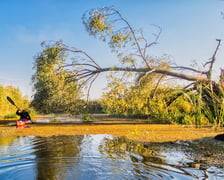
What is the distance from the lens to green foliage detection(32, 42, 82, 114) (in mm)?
9258

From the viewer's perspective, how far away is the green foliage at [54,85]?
364 inches

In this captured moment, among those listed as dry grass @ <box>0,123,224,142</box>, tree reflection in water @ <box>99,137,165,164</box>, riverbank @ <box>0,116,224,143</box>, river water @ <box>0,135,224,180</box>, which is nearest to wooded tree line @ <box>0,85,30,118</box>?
riverbank @ <box>0,116,224,143</box>

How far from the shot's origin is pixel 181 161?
4867 millimetres

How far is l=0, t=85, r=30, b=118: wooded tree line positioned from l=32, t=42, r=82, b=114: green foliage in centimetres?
1162

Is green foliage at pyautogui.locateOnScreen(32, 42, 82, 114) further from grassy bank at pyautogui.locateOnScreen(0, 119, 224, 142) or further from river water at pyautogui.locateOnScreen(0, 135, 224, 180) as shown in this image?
river water at pyautogui.locateOnScreen(0, 135, 224, 180)

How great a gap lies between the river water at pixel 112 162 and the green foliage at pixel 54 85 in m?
3.22

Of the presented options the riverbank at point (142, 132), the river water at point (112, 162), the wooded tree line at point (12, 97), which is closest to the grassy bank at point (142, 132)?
the riverbank at point (142, 132)

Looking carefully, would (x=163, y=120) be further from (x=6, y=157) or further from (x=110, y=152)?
(x=6, y=157)

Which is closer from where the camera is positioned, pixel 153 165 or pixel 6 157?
pixel 153 165

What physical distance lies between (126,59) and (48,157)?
492 centimetres

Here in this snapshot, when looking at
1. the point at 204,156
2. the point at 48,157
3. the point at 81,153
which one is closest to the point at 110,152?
the point at 81,153

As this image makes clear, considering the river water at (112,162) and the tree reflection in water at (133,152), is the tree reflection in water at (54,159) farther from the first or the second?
the tree reflection in water at (133,152)

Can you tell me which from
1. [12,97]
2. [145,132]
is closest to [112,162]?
[145,132]

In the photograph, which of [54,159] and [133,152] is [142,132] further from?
[54,159]
